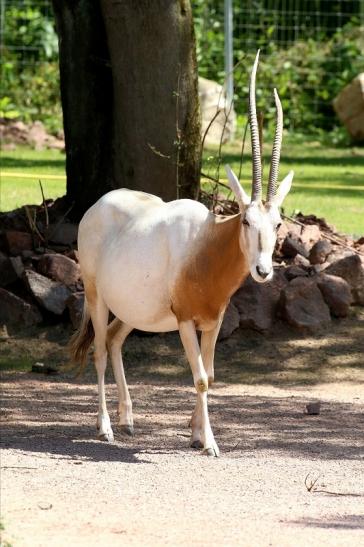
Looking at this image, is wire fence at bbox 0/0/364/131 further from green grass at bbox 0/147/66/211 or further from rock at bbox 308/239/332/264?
rock at bbox 308/239/332/264

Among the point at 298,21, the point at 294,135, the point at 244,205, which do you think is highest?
the point at 244,205

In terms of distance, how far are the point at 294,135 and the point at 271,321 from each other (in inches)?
459

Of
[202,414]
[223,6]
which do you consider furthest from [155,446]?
[223,6]

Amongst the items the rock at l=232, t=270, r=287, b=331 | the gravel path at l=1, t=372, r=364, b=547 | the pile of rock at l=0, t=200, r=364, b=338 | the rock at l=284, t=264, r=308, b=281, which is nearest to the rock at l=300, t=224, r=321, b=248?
the pile of rock at l=0, t=200, r=364, b=338

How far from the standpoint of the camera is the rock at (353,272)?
1120 cm

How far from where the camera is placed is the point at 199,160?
1128 cm

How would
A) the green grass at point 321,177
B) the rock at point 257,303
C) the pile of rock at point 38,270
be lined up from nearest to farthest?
the rock at point 257,303, the pile of rock at point 38,270, the green grass at point 321,177

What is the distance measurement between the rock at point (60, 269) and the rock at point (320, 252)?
1.99 m

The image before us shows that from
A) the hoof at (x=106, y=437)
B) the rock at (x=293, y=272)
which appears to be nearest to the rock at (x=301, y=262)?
the rock at (x=293, y=272)

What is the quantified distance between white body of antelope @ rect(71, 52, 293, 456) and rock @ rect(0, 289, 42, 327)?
99.5 inches

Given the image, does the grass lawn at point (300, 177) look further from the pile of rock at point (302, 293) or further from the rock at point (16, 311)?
the rock at point (16, 311)

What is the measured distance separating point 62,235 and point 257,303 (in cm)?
183

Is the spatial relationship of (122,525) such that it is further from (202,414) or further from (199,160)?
(199,160)

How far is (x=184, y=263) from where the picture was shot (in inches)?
312
